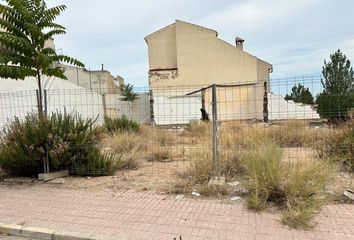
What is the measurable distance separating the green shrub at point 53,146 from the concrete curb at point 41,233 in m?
2.66

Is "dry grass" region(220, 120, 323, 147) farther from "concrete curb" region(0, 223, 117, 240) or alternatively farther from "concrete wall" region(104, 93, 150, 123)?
"concrete wall" region(104, 93, 150, 123)

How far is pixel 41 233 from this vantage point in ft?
16.3

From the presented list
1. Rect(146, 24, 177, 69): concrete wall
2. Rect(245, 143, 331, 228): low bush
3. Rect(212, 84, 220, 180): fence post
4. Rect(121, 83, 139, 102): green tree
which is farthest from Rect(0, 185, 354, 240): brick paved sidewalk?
Rect(146, 24, 177, 69): concrete wall

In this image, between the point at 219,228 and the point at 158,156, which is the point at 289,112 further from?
the point at 219,228

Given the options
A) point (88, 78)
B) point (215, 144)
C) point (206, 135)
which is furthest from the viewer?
point (88, 78)

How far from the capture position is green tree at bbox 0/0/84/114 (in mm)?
8117

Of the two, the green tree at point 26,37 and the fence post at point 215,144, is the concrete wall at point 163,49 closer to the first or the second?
the green tree at point 26,37

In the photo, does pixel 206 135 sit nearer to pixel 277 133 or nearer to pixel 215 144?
pixel 277 133

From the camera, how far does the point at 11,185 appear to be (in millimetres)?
7758

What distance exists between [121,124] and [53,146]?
7990 mm

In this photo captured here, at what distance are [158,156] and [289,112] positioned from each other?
17.3 ft

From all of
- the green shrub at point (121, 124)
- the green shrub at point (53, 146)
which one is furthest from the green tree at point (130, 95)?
the green shrub at point (53, 146)

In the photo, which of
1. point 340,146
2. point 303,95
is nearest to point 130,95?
point 303,95

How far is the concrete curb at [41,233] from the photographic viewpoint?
4.76 metres
